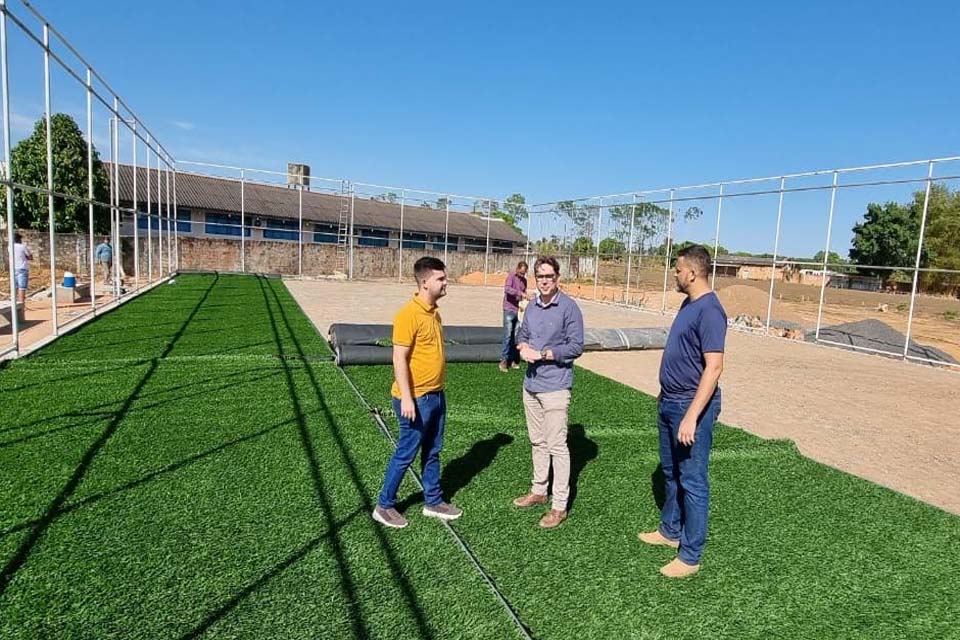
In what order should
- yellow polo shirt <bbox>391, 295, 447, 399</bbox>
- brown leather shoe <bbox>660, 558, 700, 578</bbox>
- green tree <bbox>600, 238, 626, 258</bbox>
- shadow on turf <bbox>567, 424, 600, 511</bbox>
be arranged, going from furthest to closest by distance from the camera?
green tree <bbox>600, 238, 626, 258</bbox>, shadow on turf <bbox>567, 424, 600, 511</bbox>, yellow polo shirt <bbox>391, 295, 447, 399</bbox>, brown leather shoe <bbox>660, 558, 700, 578</bbox>

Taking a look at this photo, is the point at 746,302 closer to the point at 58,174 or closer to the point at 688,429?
the point at 688,429

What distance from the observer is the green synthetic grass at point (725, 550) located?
117 inches

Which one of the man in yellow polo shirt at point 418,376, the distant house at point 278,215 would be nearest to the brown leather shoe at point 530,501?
the man in yellow polo shirt at point 418,376

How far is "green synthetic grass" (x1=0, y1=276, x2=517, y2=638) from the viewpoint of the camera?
275 centimetres

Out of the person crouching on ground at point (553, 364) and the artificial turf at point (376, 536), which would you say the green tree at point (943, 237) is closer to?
the artificial turf at point (376, 536)

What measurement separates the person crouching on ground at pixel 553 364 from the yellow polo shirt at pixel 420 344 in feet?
1.90

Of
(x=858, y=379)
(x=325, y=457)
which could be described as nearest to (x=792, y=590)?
(x=325, y=457)

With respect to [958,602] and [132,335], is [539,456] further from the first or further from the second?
[132,335]

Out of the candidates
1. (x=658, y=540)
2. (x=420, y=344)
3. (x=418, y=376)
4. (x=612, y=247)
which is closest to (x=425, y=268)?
(x=420, y=344)

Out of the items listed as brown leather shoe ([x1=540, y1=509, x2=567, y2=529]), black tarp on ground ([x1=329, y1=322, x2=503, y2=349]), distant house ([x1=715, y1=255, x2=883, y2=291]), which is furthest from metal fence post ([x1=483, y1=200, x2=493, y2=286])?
brown leather shoe ([x1=540, y1=509, x2=567, y2=529])

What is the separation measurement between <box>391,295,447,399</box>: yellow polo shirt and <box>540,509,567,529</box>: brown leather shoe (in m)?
1.13

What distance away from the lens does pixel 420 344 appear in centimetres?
348

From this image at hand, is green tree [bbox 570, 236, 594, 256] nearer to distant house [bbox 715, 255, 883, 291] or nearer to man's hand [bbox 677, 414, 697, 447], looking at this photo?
distant house [bbox 715, 255, 883, 291]

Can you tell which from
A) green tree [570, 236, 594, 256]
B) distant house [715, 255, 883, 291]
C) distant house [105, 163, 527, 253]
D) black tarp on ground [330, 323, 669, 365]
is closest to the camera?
black tarp on ground [330, 323, 669, 365]
